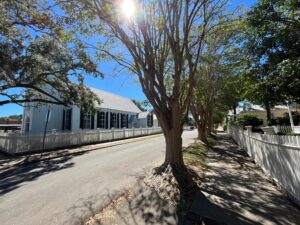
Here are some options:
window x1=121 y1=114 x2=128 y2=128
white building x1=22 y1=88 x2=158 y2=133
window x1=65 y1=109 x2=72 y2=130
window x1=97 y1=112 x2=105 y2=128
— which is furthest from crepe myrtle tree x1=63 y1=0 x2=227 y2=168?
window x1=121 y1=114 x2=128 y2=128

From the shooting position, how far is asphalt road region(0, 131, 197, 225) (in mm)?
3893

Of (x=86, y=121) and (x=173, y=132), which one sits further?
(x=86, y=121)

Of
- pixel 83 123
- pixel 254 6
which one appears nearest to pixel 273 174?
pixel 254 6

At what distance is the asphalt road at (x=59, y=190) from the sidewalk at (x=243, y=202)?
240 centimetres

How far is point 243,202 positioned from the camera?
4.39 m

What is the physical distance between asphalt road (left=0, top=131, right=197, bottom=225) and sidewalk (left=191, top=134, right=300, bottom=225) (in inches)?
94.7

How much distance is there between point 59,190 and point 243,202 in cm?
491

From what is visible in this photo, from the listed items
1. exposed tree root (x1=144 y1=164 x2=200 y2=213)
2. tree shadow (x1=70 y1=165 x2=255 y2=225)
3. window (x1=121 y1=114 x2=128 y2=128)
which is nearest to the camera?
tree shadow (x1=70 y1=165 x2=255 y2=225)

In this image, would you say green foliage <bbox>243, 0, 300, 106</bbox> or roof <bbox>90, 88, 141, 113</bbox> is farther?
roof <bbox>90, 88, 141, 113</bbox>

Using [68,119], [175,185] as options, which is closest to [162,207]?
[175,185]

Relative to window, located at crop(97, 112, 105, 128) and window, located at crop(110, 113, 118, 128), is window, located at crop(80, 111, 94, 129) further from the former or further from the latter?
window, located at crop(110, 113, 118, 128)

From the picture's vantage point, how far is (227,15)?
25.0 ft

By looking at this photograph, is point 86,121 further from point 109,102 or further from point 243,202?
point 243,202

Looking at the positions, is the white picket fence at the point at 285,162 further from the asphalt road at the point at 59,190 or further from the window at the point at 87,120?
the window at the point at 87,120
